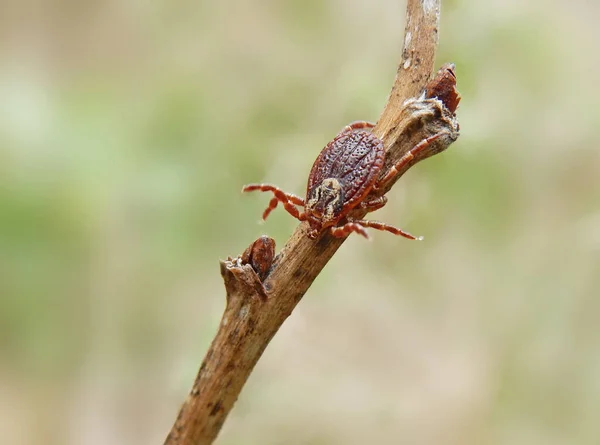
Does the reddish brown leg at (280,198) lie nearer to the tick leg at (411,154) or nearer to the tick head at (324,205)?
the tick head at (324,205)

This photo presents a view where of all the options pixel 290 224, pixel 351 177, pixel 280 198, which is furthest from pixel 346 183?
pixel 290 224

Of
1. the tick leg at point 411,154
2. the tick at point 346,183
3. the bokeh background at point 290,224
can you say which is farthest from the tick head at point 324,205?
the bokeh background at point 290,224

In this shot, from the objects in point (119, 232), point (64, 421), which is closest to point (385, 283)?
point (119, 232)

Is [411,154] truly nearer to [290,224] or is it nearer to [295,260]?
[295,260]

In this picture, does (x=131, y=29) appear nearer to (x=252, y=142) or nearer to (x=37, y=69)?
(x=37, y=69)

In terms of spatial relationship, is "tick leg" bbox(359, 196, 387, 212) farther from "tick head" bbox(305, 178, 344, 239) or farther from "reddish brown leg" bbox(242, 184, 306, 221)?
"reddish brown leg" bbox(242, 184, 306, 221)

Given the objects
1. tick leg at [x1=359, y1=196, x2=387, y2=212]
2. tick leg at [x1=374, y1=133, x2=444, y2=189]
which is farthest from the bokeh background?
tick leg at [x1=374, y1=133, x2=444, y2=189]
